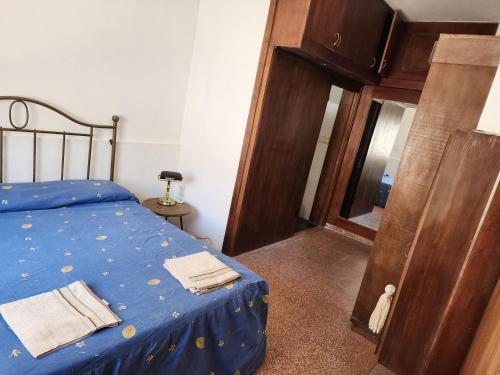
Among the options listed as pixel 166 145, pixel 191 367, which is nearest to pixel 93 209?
pixel 166 145

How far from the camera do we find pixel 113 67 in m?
2.43

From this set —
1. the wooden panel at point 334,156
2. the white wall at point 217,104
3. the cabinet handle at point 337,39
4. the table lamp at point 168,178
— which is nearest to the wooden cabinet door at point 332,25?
the cabinet handle at point 337,39

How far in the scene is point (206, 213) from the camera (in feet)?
9.78

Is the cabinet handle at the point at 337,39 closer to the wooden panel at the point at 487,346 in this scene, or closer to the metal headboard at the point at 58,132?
the metal headboard at the point at 58,132

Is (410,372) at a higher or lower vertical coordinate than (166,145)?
lower

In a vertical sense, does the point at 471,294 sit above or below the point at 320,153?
below

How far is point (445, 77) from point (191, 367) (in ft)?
6.29

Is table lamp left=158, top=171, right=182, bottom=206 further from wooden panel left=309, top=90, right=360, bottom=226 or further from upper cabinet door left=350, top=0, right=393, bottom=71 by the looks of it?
wooden panel left=309, top=90, right=360, bottom=226

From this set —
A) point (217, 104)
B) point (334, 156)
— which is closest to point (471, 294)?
point (217, 104)

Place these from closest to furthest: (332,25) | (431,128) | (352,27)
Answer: (431,128)
(332,25)
(352,27)

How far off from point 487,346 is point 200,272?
44.1 inches

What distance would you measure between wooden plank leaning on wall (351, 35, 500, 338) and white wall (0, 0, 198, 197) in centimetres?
206

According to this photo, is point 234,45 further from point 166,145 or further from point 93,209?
point 93,209

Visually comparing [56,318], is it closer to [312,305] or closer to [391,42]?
[312,305]
